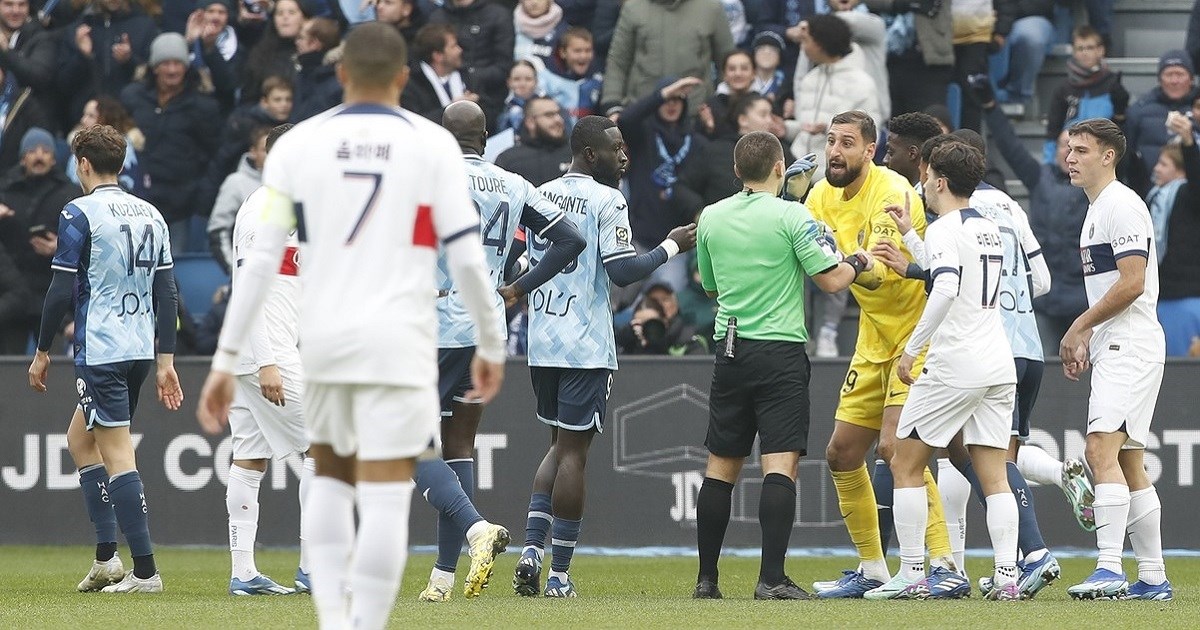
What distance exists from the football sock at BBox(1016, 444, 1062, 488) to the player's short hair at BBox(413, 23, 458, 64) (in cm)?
665

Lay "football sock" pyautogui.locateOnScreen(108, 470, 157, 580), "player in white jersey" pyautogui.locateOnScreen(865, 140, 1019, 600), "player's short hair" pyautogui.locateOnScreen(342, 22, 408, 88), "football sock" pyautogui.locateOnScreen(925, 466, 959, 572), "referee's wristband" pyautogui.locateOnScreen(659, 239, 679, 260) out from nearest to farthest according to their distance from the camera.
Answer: "player's short hair" pyautogui.locateOnScreen(342, 22, 408, 88), "player in white jersey" pyautogui.locateOnScreen(865, 140, 1019, 600), "referee's wristband" pyautogui.locateOnScreen(659, 239, 679, 260), "football sock" pyautogui.locateOnScreen(925, 466, 959, 572), "football sock" pyautogui.locateOnScreen(108, 470, 157, 580)

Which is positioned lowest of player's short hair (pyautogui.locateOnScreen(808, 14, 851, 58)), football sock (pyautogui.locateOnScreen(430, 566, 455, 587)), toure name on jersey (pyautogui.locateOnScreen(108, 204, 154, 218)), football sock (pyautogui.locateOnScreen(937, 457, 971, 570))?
football sock (pyautogui.locateOnScreen(430, 566, 455, 587))

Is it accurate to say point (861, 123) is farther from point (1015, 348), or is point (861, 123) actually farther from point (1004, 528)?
point (1004, 528)

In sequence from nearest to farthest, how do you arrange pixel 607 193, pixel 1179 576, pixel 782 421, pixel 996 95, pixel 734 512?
pixel 782 421 → pixel 607 193 → pixel 1179 576 → pixel 734 512 → pixel 996 95

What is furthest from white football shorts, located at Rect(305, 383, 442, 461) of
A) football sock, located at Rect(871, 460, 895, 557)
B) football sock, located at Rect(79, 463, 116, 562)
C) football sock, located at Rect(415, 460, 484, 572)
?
football sock, located at Rect(871, 460, 895, 557)

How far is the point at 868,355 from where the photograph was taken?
366 inches

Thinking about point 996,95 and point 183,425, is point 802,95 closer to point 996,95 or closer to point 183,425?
point 996,95

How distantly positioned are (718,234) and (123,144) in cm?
323

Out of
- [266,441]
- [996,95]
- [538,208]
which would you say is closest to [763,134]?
[538,208]

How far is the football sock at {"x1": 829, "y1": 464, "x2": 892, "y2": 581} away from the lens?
9148 mm

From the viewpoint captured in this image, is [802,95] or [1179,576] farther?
[802,95]

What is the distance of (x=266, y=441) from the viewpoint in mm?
9484

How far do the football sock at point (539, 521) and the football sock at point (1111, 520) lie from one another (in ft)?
9.16

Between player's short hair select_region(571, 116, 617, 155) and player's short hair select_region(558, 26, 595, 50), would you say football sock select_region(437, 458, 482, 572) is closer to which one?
player's short hair select_region(571, 116, 617, 155)
